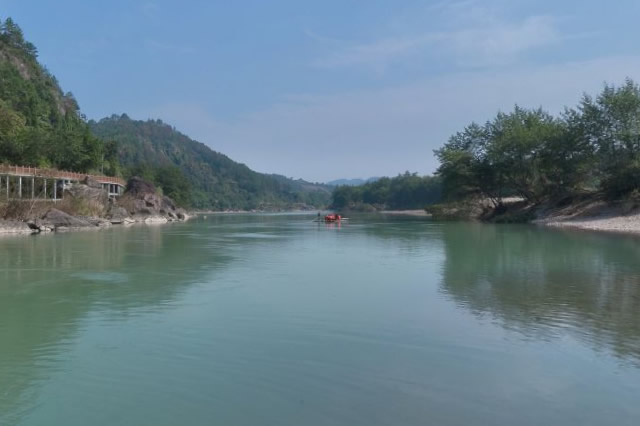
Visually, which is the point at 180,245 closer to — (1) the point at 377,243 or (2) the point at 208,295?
(1) the point at 377,243

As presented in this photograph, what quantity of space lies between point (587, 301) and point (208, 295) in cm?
988

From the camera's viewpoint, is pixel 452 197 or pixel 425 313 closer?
pixel 425 313

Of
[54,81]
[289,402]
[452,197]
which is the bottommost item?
[289,402]

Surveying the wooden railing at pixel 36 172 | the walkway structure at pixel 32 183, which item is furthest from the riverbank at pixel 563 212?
the walkway structure at pixel 32 183

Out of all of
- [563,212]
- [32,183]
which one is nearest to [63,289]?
[32,183]

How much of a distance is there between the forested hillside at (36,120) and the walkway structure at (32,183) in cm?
665

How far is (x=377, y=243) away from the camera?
34.2m

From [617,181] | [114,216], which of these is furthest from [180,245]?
[617,181]

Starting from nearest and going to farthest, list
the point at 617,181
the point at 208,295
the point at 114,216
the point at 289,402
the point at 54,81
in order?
1. the point at 289,402
2. the point at 208,295
3. the point at 617,181
4. the point at 114,216
5. the point at 54,81

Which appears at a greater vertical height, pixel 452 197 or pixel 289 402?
pixel 452 197

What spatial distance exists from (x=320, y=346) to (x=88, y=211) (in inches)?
2138

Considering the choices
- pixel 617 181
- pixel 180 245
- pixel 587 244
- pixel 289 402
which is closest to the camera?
pixel 289 402

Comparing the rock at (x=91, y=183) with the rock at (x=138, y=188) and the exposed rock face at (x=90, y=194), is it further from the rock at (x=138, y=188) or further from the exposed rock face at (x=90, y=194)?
the rock at (x=138, y=188)

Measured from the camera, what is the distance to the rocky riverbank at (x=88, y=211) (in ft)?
146
